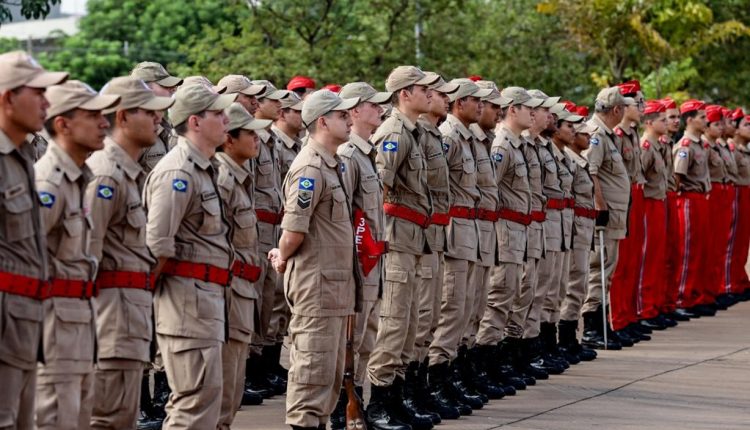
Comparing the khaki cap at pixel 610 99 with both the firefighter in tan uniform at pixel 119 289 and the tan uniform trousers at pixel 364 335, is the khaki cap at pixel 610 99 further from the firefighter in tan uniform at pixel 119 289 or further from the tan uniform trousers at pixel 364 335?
the firefighter in tan uniform at pixel 119 289

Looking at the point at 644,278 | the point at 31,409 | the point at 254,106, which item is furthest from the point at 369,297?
the point at 644,278

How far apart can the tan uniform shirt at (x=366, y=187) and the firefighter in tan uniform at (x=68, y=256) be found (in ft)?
8.58

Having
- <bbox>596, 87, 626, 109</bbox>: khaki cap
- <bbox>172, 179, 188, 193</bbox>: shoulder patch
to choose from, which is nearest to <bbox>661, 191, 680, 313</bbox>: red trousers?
<bbox>596, 87, 626, 109</bbox>: khaki cap

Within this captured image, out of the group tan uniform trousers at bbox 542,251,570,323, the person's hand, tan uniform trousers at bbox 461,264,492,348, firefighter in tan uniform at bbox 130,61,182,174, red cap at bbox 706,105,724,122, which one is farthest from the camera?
red cap at bbox 706,105,724,122

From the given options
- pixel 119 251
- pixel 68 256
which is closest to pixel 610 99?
pixel 119 251

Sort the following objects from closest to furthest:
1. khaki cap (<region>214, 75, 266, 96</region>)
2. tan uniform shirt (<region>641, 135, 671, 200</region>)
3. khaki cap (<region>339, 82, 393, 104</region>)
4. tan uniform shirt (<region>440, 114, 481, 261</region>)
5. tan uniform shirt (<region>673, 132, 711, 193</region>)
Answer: khaki cap (<region>339, 82, 393, 104</region>) → tan uniform shirt (<region>440, 114, 481, 261</region>) → khaki cap (<region>214, 75, 266, 96</region>) → tan uniform shirt (<region>641, 135, 671, 200</region>) → tan uniform shirt (<region>673, 132, 711, 193</region>)

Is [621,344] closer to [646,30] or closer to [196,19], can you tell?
[646,30]

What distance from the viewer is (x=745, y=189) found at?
20.4m

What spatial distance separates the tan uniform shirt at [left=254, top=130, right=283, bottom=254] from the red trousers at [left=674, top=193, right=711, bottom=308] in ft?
24.8

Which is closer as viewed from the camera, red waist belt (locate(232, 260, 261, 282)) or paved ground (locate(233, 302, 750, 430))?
red waist belt (locate(232, 260, 261, 282))

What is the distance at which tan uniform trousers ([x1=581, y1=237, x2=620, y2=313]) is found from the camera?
1529 cm

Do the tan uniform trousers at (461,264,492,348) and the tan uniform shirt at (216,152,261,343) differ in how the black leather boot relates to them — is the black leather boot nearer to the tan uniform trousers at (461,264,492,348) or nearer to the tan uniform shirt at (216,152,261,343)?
the tan uniform trousers at (461,264,492,348)

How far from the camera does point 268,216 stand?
1143 centimetres

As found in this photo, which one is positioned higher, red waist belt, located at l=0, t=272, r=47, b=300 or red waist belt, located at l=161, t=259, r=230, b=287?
red waist belt, located at l=161, t=259, r=230, b=287
